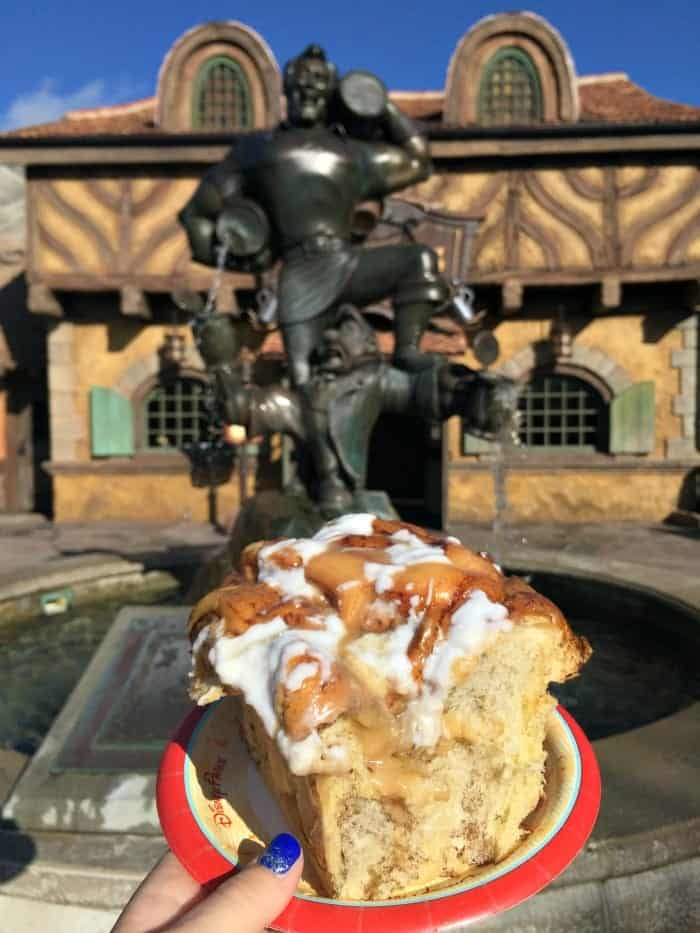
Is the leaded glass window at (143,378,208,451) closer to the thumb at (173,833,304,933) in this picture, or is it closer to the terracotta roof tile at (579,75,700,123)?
the terracotta roof tile at (579,75,700,123)

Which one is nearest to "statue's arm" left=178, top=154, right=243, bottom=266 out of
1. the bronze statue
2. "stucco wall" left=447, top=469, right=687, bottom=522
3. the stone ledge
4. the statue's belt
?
the bronze statue

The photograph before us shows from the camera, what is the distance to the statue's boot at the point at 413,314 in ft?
12.9

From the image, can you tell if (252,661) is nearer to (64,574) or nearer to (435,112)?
(64,574)

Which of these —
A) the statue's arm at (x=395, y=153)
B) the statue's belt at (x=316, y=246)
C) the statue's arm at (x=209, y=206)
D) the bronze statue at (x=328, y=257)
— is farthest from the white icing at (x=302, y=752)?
the statue's arm at (x=395, y=153)

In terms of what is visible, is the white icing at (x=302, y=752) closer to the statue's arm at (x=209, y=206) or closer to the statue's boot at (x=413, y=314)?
the statue's boot at (x=413, y=314)

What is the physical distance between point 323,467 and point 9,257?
1147 cm

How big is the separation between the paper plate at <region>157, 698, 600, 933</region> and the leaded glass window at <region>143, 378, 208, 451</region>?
10.5 metres

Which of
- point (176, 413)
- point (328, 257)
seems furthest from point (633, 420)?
point (328, 257)

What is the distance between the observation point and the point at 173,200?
10.5 metres

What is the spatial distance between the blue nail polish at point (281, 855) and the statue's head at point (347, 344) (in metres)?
3.27

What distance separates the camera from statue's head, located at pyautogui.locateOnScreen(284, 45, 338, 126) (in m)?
3.92

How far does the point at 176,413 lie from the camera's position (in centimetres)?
1134

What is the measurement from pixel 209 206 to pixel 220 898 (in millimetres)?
3952

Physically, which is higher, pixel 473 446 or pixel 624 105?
pixel 624 105
